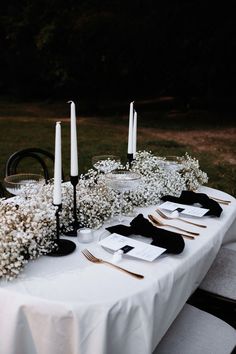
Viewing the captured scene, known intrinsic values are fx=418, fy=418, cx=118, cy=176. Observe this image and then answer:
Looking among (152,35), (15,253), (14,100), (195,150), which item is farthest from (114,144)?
(14,100)

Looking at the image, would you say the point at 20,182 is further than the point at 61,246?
Yes

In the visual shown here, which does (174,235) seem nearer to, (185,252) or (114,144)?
(185,252)

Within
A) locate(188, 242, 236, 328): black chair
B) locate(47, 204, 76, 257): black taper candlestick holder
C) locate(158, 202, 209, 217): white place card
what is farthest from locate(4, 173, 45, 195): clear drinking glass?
locate(188, 242, 236, 328): black chair

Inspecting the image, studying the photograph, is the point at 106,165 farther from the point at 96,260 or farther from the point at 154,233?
the point at 96,260

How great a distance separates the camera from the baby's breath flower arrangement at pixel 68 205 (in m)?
1.88

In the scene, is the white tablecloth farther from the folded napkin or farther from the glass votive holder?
the folded napkin

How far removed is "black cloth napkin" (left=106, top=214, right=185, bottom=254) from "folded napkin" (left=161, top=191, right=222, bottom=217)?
1.86ft

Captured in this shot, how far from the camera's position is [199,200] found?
288cm

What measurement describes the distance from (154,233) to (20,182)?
0.95m

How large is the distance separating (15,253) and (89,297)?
15.1 inches

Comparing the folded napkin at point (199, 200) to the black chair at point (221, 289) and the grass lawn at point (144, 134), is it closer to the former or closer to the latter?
the black chair at point (221, 289)

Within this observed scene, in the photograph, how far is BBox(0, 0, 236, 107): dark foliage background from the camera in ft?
46.7

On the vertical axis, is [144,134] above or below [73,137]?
below

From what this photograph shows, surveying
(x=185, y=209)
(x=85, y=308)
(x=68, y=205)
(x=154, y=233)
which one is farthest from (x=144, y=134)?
(x=85, y=308)
